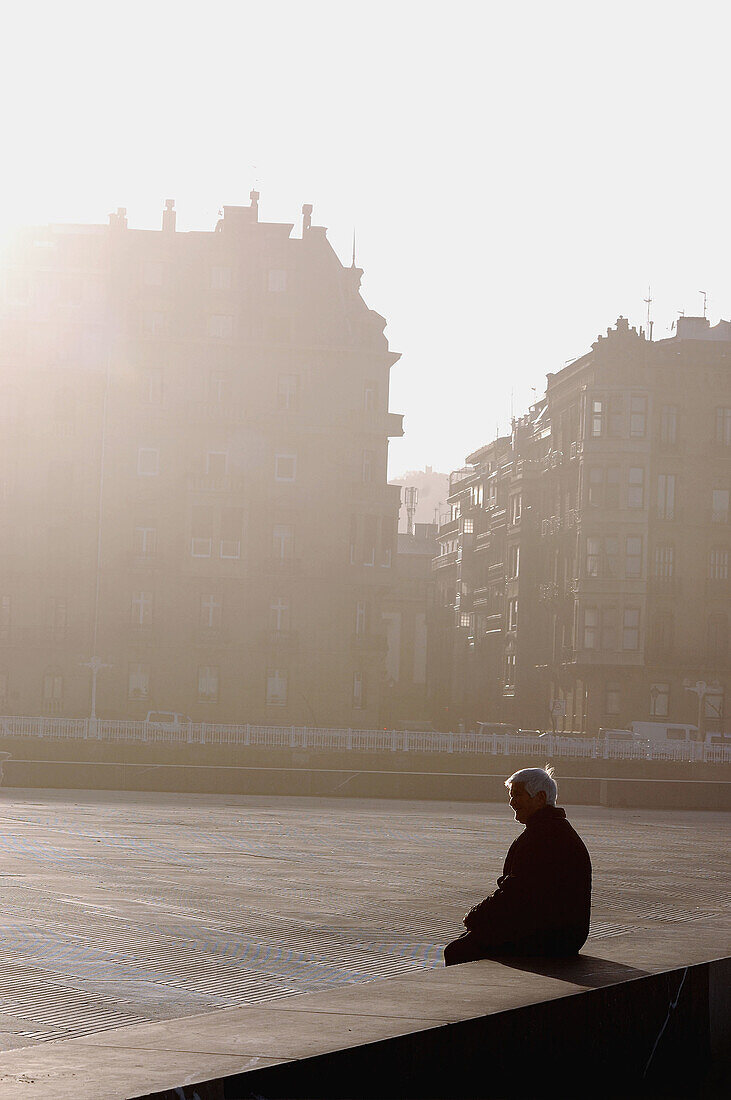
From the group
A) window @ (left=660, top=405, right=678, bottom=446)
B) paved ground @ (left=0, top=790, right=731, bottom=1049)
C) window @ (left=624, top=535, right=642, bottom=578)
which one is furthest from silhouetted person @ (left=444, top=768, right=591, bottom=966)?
window @ (left=660, top=405, right=678, bottom=446)

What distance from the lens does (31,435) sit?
67.3 m

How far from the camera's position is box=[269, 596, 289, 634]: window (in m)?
68.4

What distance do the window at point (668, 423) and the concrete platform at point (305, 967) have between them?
181 feet

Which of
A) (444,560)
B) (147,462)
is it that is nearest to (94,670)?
(147,462)

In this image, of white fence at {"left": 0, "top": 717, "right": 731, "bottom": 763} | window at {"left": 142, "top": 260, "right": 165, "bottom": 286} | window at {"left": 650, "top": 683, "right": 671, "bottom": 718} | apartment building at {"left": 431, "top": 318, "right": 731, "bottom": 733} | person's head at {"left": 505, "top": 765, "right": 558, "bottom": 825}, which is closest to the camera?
person's head at {"left": 505, "top": 765, "right": 558, "bottom": 825}

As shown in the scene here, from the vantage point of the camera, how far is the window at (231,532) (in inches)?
2685

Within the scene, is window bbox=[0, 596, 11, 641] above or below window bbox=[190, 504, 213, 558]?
below

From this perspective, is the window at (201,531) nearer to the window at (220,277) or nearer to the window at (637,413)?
the window at (220,277)

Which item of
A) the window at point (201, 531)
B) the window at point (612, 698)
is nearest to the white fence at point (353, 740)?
the window at point (201, 531)

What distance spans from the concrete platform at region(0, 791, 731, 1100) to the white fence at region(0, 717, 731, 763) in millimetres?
25694

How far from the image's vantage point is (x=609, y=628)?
74750 mm

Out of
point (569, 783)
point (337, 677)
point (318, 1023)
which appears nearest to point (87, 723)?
point (569, 783)

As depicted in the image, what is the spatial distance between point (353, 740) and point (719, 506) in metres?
32.5

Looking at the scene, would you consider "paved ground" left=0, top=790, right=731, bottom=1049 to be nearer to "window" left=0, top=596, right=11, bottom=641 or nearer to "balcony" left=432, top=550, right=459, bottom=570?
"window" left=0, top=596, right=11, bottom=641
